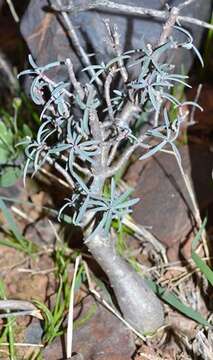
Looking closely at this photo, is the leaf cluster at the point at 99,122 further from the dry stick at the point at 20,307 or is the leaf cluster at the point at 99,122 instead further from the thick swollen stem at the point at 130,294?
the dry stick at the point at 20,307

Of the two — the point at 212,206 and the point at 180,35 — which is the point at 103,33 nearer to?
the point at 180,35

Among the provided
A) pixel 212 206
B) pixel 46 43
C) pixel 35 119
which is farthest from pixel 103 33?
pixel 212 206

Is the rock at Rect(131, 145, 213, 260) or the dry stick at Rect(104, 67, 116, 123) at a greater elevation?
the dry stick at Rect(104, 67, 116, 123)

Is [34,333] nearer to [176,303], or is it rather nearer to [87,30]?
[176,303]

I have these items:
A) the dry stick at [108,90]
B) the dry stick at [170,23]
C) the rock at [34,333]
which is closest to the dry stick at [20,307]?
the rock at [34,333]

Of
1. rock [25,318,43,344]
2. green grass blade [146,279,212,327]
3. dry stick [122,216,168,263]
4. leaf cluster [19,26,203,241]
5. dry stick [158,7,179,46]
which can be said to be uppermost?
dry stick [158,7,179,46]

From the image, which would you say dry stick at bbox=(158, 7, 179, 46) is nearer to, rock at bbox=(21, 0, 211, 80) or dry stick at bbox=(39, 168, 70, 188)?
rock at bbox=(21, 0, 211, 80)

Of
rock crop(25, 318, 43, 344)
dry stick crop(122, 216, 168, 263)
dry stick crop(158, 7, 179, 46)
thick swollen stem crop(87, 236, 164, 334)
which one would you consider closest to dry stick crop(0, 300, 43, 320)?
rock crop(25, 318, 43, 344)

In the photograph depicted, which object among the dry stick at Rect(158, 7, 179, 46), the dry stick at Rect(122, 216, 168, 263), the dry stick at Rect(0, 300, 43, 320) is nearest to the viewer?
the dry stick at Rect(158, 7, 179, 46)
